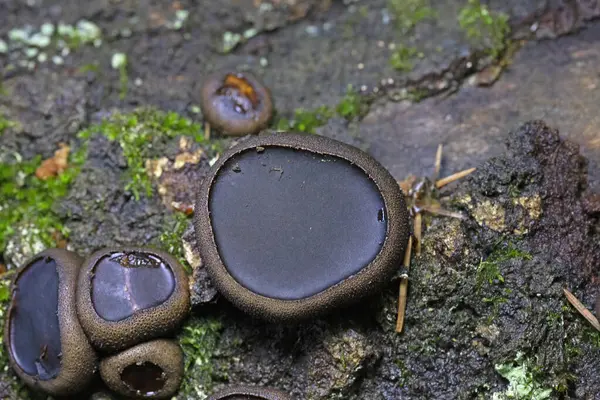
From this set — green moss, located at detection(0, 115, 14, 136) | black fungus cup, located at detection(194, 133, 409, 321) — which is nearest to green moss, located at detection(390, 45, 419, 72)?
black fungus cup, located at detection(194, 133, 409, 321)

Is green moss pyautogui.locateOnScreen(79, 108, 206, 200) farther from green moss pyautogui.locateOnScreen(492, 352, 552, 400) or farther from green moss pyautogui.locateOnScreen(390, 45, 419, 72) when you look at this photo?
green moss pyautogui.locateOnScreen(492, 352, 552, 400)

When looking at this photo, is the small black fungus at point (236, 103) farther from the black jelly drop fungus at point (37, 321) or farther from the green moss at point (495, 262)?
the green moss at point (495, 262)

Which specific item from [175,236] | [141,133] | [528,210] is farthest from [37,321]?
[528,210]

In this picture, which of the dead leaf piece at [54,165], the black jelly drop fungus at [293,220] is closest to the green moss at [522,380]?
the black jelly drop fungus at [293,220]

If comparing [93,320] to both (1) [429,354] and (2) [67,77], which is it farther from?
(2) [67,77]

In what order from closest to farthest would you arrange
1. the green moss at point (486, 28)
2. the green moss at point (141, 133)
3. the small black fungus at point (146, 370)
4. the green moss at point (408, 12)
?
1. the small black fungus at point (146, 370)
2. the green moss at point (141, 133)
3. the green moss at point (486, 28)
4. the green moss at point (408, 12)

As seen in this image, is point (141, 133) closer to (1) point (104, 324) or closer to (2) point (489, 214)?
(1) point (104, 324)

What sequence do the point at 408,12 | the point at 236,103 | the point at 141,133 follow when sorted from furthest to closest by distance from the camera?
the point at 408,12
the point at 236,103
the point at 141,133
